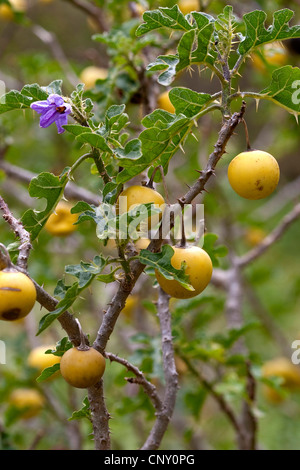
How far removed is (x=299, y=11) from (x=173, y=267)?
7.69 ft

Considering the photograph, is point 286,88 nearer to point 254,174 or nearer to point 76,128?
point 254,174

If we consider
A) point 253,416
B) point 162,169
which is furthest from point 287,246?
point 162,169

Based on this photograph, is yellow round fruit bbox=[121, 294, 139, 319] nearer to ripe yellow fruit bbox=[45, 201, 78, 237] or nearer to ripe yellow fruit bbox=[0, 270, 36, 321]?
ripe yellow fruit bbox=[45, 201, 78, 237]

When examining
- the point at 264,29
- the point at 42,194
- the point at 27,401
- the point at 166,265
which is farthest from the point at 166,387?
the point at 27,401

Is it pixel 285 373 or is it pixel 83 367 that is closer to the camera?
pixel 83 367

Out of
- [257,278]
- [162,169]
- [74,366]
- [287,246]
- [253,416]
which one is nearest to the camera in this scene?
[74,366]

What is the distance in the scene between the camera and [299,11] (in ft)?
9.30

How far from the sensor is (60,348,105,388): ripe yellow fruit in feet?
3.04

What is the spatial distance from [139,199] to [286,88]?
13.0 inches

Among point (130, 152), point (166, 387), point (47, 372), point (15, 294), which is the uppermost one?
point (130, 152)

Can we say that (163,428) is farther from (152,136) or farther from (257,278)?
(257,278)

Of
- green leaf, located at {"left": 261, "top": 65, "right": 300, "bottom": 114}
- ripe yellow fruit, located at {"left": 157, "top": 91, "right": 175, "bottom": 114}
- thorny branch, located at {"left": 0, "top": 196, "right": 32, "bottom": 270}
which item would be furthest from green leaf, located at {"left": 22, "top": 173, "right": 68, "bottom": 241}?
ripe yellow fruit, located at {"left": 157, "top": 91, "right": 175, "bottom": 114}

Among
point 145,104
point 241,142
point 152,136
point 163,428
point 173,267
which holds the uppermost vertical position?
point 241,142

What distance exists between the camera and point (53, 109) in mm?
1005
